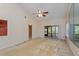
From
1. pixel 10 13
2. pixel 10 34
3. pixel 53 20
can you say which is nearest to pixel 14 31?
pixel 10 34

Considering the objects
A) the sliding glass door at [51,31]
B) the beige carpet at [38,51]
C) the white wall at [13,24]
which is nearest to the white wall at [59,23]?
the sliding glass door at [51,31]

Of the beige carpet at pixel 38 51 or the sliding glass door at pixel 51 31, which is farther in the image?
the sliding glass door at pixel 51 31

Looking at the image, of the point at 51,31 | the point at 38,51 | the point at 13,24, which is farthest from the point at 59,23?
the point at 38,51

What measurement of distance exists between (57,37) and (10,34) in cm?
730

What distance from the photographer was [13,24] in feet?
32.0

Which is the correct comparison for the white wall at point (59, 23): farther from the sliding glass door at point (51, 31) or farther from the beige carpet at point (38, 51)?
the beige carpet at point (38, 51)

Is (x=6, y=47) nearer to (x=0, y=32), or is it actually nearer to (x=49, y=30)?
(x=0, y=32)

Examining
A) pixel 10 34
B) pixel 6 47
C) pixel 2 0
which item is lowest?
pixel 6 47

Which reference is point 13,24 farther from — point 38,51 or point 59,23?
point 59,23

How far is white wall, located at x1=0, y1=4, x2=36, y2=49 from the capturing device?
27.6ft

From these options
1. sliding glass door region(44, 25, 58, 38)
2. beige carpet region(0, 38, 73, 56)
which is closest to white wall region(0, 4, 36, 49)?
beige carpet region(0, 38, 73, 56)

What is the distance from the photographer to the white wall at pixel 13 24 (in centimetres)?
840

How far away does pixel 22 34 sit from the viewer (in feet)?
38.3

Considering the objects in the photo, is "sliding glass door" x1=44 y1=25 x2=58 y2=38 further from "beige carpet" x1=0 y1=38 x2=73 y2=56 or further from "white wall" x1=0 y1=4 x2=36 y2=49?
"beige carpet" x1=0 y1=38 x2=73 y2=56
